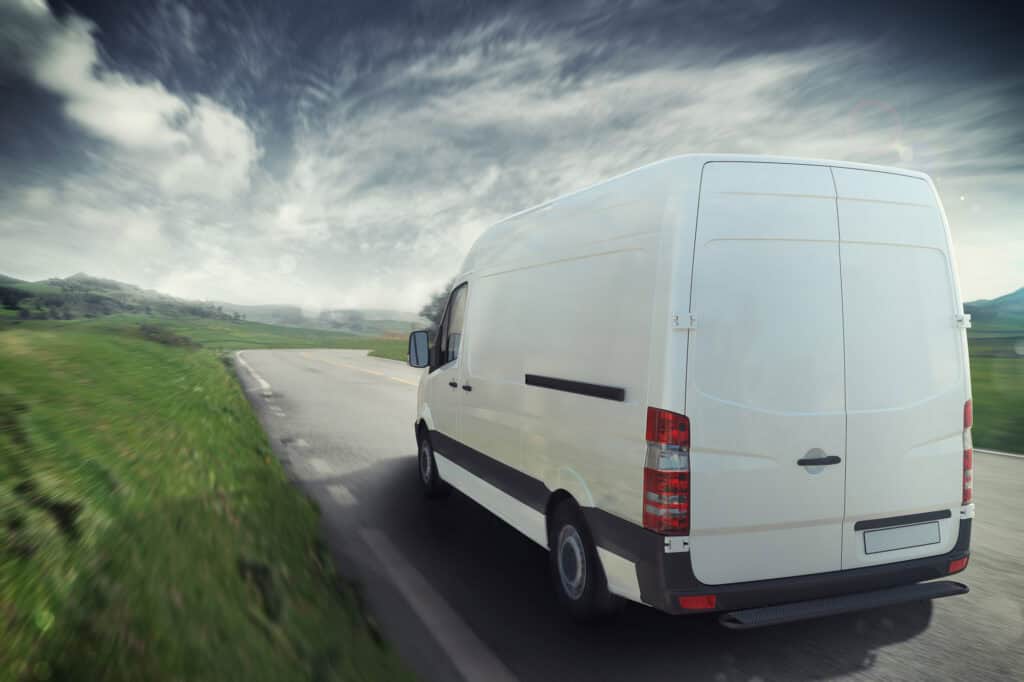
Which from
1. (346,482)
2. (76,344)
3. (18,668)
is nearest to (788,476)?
(18,668)

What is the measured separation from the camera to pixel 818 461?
3.38 meters

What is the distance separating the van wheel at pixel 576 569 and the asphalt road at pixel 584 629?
Result: 12 cm

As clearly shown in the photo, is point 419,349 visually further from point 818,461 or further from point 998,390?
point 998,390

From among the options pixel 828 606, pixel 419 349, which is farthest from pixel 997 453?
pixel 419 349

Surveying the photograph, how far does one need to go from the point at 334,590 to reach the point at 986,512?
5.37m

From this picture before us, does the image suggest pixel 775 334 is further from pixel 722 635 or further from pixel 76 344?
pixel 76 344

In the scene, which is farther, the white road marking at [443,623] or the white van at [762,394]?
the white road marking at [443,623]

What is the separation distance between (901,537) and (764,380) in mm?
1166

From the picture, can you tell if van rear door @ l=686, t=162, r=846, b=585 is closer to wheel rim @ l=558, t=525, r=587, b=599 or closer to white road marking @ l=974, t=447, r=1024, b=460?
wheel rim @ l=558, t=525, r=587, b=599

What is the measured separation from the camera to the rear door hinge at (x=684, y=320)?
3.25 m

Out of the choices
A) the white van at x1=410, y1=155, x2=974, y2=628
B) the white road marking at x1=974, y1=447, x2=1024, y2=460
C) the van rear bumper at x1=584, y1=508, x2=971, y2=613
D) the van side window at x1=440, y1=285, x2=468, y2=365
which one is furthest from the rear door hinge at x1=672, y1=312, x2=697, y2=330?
the white road marking at x1=974, y1=447, x2=1024, y2=460

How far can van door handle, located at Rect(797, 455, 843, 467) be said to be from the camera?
Answer: 336 cm

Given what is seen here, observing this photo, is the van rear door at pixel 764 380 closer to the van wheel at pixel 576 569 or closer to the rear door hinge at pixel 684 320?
the rear door hinge at pixel 684 320

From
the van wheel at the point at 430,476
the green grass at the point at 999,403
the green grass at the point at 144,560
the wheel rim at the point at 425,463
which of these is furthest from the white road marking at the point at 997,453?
the green grass at the point at 144,560
